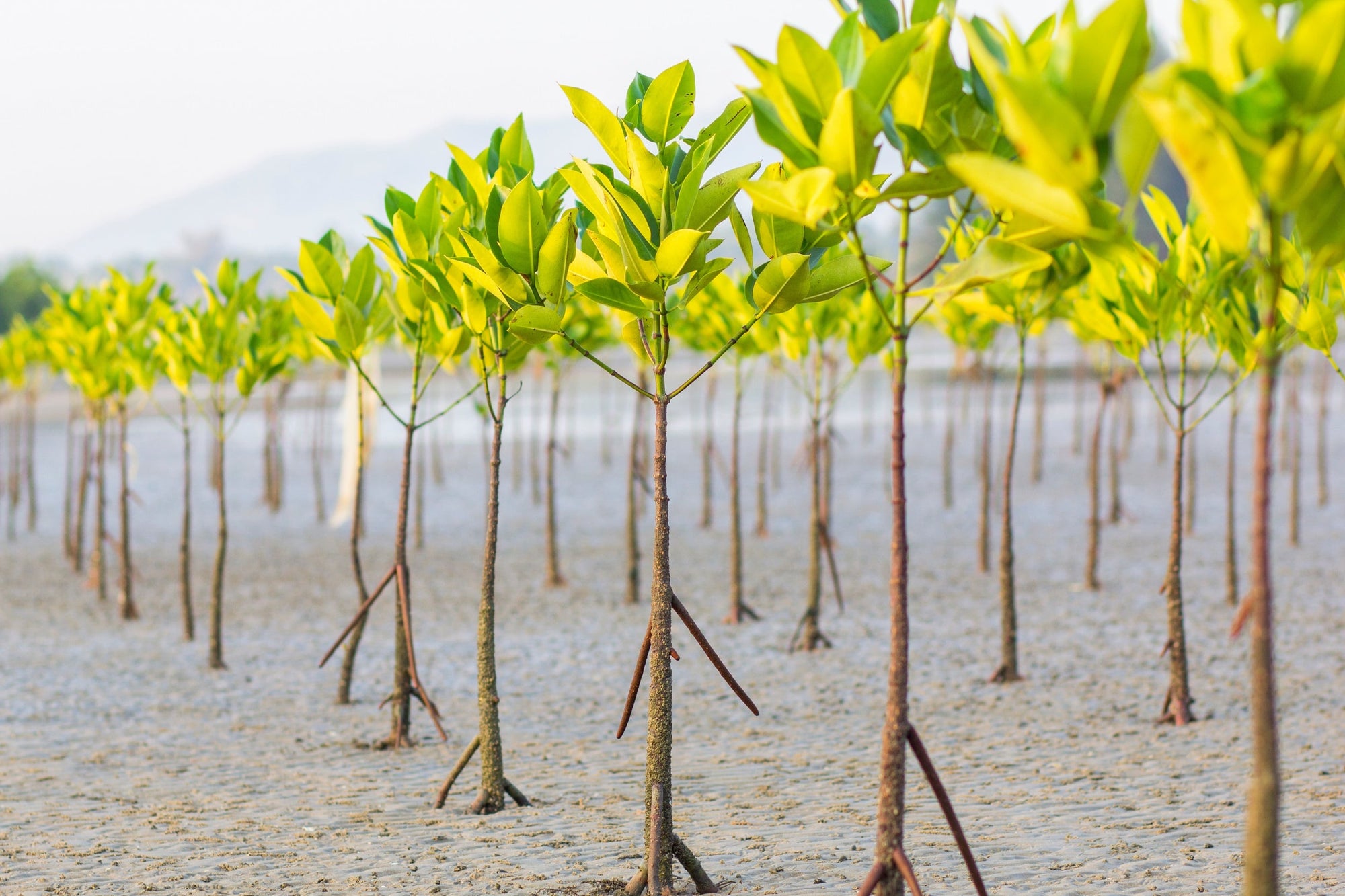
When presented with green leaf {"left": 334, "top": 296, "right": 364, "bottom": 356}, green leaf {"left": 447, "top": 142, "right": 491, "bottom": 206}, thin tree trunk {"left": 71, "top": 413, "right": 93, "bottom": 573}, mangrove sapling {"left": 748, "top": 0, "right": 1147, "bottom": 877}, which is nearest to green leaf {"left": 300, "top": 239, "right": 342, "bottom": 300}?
green leaf {"left": 334, "top": 296, "right": 364, "bottom": 356}

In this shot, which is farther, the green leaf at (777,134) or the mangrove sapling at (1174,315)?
the mangrove sapling at (1174,315)

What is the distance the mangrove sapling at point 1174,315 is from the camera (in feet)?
16.8

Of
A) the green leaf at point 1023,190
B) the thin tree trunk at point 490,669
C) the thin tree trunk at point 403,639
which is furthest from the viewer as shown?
the thin tree trunk at point 403,639

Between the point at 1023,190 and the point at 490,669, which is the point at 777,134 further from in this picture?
the point at 490,669

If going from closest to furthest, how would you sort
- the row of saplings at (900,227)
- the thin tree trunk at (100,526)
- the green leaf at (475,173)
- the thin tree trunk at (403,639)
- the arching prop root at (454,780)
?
the row of saplings at (900,227)
the green leaf at (475,173)
the arching prop root at (454,780)
the thin tree trunk at (403,639)
the thin tree trunk at (100,526)

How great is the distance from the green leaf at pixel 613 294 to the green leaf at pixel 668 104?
0.36m

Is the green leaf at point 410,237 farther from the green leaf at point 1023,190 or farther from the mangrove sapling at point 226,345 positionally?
the mangrove sapling at point 226,345

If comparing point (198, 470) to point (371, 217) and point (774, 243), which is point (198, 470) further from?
point (774, 243)

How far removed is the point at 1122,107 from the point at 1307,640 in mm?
6756

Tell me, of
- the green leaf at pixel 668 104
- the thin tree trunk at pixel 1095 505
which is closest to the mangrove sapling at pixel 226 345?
the green leaf at pixel 668 104

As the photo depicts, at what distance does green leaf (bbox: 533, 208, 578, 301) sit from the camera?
10.7 ft

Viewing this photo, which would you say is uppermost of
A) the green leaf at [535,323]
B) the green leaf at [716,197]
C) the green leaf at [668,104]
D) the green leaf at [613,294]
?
the green leaf at [668,104]

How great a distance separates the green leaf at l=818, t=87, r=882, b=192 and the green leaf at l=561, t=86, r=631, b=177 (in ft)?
2.89

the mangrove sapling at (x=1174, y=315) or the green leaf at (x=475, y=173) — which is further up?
the green leaf at (x=475, y=173)
